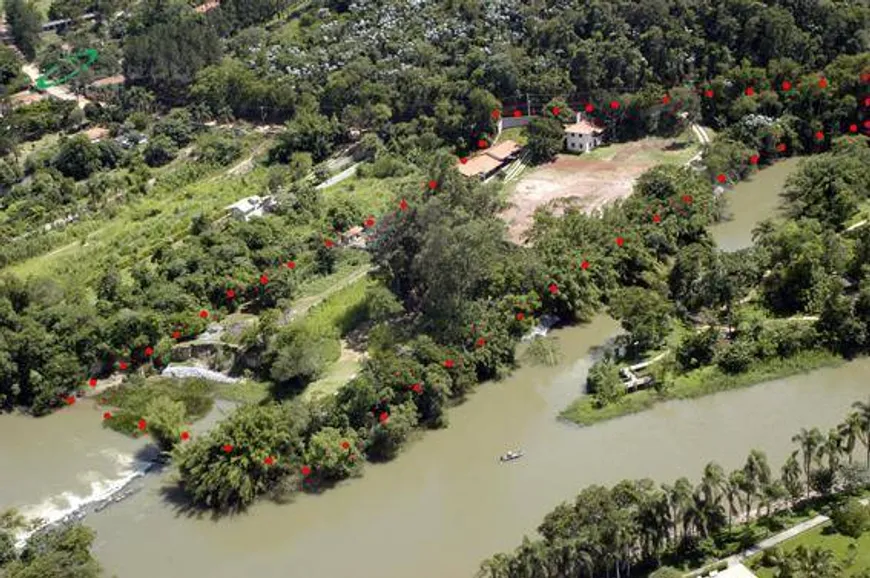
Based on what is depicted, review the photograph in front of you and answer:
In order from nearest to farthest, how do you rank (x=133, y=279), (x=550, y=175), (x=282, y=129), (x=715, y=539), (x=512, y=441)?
1. (x=715, y=539)
2. (x=512, y=441)
3. (x=133, y=279)
4. (x=550, y=175)
5. (x=282, y=129)

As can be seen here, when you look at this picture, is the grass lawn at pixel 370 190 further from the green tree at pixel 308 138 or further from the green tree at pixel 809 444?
the green tree at pixel 809 444

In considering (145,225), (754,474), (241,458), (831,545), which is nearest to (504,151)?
(145,225)

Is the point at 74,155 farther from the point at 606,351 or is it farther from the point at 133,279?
the point at 606,351

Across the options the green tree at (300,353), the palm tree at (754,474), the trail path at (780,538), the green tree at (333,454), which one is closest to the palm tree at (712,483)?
the palm tree at (754,474)

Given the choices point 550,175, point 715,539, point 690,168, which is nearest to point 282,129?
point 550,175

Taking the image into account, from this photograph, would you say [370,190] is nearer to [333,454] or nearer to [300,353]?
[300,353]

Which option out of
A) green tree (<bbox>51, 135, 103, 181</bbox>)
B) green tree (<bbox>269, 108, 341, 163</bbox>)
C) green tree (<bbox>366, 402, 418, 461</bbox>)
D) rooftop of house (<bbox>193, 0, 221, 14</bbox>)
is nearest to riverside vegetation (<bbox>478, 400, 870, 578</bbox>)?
green tree (<bbox>366, 402, 418, 461</bbox>)

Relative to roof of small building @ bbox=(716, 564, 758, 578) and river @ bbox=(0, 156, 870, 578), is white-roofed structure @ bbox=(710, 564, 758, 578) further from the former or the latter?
river @ bbox=(0, 156, 870, 578)
